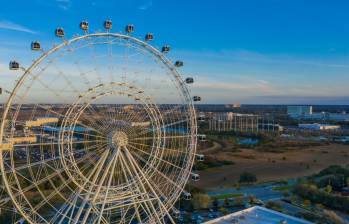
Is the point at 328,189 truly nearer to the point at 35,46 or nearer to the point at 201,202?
the point at 201,202

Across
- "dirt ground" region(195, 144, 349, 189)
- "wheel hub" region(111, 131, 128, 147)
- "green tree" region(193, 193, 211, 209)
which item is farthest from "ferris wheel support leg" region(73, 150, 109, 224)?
"dirt ground" region(195, 144, 349, 189)

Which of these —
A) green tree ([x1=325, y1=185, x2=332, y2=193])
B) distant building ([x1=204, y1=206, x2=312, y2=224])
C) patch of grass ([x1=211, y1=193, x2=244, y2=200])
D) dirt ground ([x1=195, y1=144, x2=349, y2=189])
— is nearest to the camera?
distant building ([x1=204, y1=206, x2=312, y2=224])

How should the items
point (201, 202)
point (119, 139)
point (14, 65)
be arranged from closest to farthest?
point (14, 65), point (119, 139), point (201, 202)

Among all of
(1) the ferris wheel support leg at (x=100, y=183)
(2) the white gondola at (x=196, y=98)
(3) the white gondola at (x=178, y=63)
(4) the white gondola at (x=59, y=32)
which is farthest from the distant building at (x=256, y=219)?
(4) the white gondola at (x=59, y=32)

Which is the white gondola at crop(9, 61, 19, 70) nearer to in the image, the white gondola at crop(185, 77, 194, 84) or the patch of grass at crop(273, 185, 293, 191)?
the white gondola at crop(185, 77, 194, 84)

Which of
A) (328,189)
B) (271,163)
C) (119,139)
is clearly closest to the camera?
(119,139)

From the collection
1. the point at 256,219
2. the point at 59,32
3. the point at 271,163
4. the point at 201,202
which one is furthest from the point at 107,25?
the point at 271,163

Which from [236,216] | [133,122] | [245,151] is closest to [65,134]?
[133,122]

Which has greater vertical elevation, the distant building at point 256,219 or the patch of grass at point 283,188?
the distant building at point 256,219

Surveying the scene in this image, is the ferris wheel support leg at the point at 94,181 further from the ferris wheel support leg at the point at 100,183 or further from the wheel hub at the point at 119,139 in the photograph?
the wheel hub at the point at 119,139
